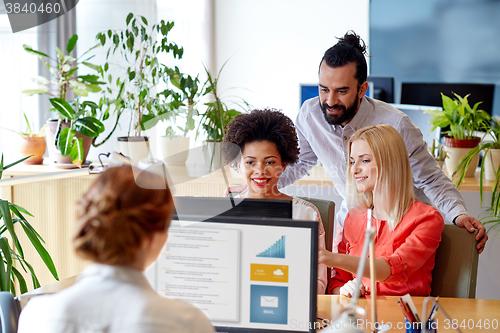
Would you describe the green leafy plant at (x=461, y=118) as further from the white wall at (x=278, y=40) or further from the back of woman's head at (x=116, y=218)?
the white wall at (x=278, y=40)

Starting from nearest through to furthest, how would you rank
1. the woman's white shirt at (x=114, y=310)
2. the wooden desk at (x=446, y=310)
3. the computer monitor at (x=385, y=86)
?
the woman's white shirt at (x=114, y=310) → the wooden desk at (x=446, y=310) → the computer monitor at (x=385, y=86)

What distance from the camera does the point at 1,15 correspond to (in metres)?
2.82

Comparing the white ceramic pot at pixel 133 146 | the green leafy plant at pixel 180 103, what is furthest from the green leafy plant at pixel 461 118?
the white ceramic pot at pixel 133 146

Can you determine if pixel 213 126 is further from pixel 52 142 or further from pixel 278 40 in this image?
pixel 278 40

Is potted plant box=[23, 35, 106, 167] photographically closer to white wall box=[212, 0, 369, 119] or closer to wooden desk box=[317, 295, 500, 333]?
wooden desk box=[317, 295, 500, 333]

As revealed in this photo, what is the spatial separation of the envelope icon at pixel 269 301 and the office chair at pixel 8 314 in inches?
22.5

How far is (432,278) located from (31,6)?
268 centimetres

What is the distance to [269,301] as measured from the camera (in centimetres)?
100

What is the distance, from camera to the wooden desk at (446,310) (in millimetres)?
1210

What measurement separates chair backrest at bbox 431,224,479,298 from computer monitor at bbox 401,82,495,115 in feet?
9.21

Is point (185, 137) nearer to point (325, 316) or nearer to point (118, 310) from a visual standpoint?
point (325, 316)

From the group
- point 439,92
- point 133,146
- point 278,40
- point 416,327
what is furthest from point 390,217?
point 278,40

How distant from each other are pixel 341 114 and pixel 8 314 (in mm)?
1445

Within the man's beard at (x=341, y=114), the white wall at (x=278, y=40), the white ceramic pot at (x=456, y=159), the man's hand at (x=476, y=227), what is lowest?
the man's hand at (x=476, y=227)
